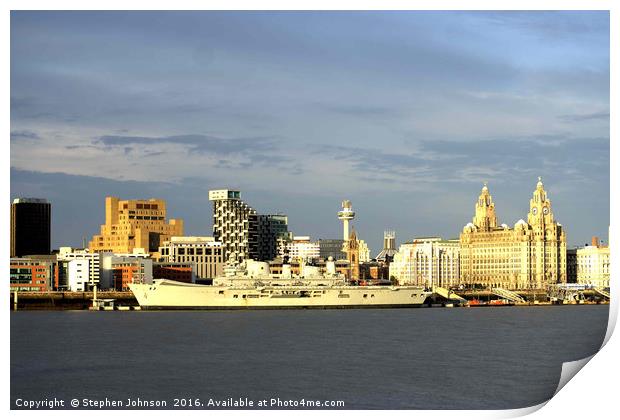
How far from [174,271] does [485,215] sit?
61.5 feet

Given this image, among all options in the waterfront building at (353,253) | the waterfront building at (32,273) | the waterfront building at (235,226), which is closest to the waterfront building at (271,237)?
the waterfront building at (235,226)

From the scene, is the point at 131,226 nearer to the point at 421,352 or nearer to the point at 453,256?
the point at 453,256

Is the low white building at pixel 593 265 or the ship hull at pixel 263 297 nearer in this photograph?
the ship hull at pixel 263 297

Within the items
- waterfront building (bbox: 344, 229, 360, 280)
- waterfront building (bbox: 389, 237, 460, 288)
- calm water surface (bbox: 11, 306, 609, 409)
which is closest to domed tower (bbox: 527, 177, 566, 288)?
waterfront building (bbox: 389, 237, 460, 288)

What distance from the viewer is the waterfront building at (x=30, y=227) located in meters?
38.6

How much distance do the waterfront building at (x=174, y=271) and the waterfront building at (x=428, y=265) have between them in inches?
687

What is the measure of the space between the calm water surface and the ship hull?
10190 mm

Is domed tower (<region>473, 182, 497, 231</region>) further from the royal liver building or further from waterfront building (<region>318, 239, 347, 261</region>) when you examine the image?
waterfront building (<region>318, 239, 347, 261</region>)

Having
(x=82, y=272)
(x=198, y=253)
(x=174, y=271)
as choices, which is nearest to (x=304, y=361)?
(x=82, y=272)

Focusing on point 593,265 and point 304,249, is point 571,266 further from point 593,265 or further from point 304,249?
point 304,249

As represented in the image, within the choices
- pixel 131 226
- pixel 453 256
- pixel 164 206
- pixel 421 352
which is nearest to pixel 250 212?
pixel 164 206

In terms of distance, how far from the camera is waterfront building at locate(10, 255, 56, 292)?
44.5 m

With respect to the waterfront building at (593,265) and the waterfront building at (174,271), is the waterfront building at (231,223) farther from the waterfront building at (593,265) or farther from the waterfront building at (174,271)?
the waterfront building at (593,265)

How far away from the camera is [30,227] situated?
138 feet
